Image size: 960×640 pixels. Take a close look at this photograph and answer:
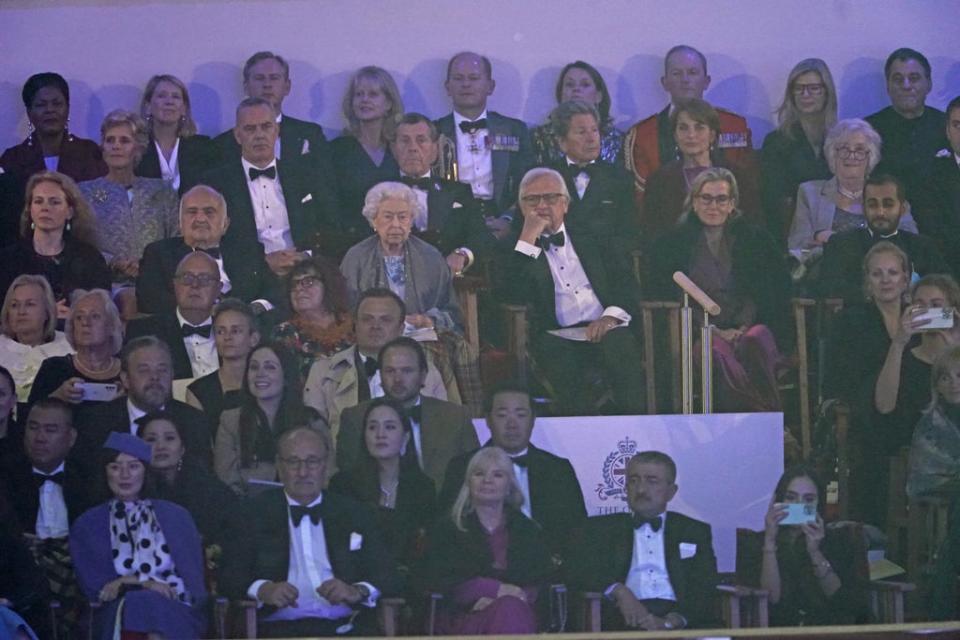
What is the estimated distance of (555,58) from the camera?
7.48 metres

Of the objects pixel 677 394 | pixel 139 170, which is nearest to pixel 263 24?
pixel 139 170

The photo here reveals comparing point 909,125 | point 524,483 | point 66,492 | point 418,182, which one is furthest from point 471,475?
point 909,125

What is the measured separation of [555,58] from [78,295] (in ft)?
9.17

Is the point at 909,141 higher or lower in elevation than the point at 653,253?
higher

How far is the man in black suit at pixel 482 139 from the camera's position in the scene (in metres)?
7.35

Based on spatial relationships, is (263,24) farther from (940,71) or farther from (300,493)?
(940,71)

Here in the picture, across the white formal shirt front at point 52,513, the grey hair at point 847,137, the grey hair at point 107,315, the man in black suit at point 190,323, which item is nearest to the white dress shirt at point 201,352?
the man in black suit at point 190,323

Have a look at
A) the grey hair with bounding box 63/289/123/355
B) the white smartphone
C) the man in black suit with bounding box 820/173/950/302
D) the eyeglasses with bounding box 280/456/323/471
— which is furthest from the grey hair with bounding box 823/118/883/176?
the white smartphone

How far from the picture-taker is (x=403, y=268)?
284 inches

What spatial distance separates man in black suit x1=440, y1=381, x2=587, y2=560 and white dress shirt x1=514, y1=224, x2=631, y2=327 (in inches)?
19.0

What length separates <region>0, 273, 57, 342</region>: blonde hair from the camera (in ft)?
23.6

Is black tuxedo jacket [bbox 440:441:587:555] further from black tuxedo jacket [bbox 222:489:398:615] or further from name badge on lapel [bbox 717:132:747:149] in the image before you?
name badge on lapel [bbox 717:132:747:149]

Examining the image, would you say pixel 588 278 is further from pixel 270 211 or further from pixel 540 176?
pixel 270 211

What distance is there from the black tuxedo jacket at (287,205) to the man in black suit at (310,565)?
1315 millimetres
